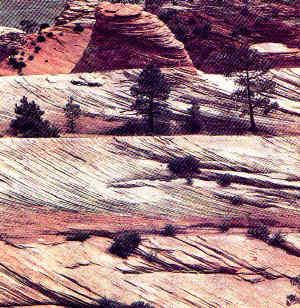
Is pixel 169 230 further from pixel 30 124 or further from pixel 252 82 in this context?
pixel 252 82

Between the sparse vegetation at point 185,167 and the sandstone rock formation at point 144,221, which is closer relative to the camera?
the sandstone rock formation at point 144,221

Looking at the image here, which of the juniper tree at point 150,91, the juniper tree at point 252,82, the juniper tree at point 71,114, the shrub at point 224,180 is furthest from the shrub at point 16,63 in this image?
A: the shrub at point 224,180

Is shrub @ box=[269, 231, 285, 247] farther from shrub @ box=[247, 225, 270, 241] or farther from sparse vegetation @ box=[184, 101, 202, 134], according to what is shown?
sparse vegetation @ box=[184, 101, 202, 134]

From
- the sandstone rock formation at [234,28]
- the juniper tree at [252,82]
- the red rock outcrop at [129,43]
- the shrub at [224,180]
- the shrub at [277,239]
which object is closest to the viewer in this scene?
the shrub at [277,239]

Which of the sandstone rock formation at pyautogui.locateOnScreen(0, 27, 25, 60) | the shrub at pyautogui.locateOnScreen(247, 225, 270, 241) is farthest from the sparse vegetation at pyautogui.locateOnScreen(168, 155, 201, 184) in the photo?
the sandstone rock formation at pyautogui.locateOnScreen(0, 27, 25, 60)

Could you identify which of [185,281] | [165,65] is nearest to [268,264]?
[185,281]

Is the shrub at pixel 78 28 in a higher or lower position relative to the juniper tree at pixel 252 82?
higher

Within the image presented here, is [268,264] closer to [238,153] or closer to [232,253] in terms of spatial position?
[232,253]

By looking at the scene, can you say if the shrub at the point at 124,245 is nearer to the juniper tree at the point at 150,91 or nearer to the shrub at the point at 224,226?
the shrub at the point at 224,226
